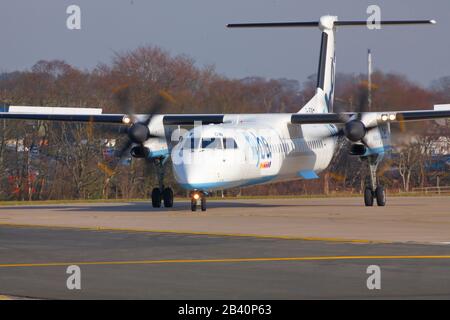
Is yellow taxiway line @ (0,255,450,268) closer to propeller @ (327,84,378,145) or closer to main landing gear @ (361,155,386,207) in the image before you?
propeller @ (327,84,378,145)

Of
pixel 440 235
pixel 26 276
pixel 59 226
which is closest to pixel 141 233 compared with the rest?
pixel 59 226

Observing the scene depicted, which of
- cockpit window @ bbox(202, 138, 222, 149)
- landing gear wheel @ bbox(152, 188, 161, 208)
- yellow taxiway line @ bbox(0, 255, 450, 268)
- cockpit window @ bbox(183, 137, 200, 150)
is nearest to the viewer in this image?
yellow taxiway line @ bbox(0, 255, 450, 268)

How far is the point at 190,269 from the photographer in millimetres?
14742

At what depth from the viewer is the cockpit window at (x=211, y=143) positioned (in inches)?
1150

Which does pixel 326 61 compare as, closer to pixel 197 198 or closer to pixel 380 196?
pixel 380 196

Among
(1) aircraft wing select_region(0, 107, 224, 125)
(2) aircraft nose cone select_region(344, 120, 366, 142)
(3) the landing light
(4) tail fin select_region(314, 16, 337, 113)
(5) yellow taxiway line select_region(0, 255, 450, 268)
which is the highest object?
(4) tail fin select_region(314, 16, 337, 113)

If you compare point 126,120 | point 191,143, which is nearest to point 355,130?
point 191,143

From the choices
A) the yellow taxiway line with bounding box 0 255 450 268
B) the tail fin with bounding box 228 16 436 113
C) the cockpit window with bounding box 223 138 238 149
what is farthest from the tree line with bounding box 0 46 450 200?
the yellow taxiway line with bounding box 0 255 450 268

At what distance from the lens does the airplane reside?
95.7 feet

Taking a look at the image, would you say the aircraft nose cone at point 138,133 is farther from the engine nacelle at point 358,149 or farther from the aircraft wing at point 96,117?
the engine nacelle at point 358,149

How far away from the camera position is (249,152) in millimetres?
30859

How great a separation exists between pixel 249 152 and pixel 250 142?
48 centimetres

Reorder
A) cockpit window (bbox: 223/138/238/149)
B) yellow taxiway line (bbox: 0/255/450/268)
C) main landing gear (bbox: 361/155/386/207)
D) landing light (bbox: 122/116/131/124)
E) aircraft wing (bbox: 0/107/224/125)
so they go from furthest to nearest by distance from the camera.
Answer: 1. aircraft wing (bbox: 0/107/224/125)
2. landing light (bbox: 122/116/131/124)
3. main landing gear (bbox: 361/155/386/207)
4. cockpit window (bbox: 223/138/238/149)
5. yellow taxiway line (bbox: 0/255/450/268)
